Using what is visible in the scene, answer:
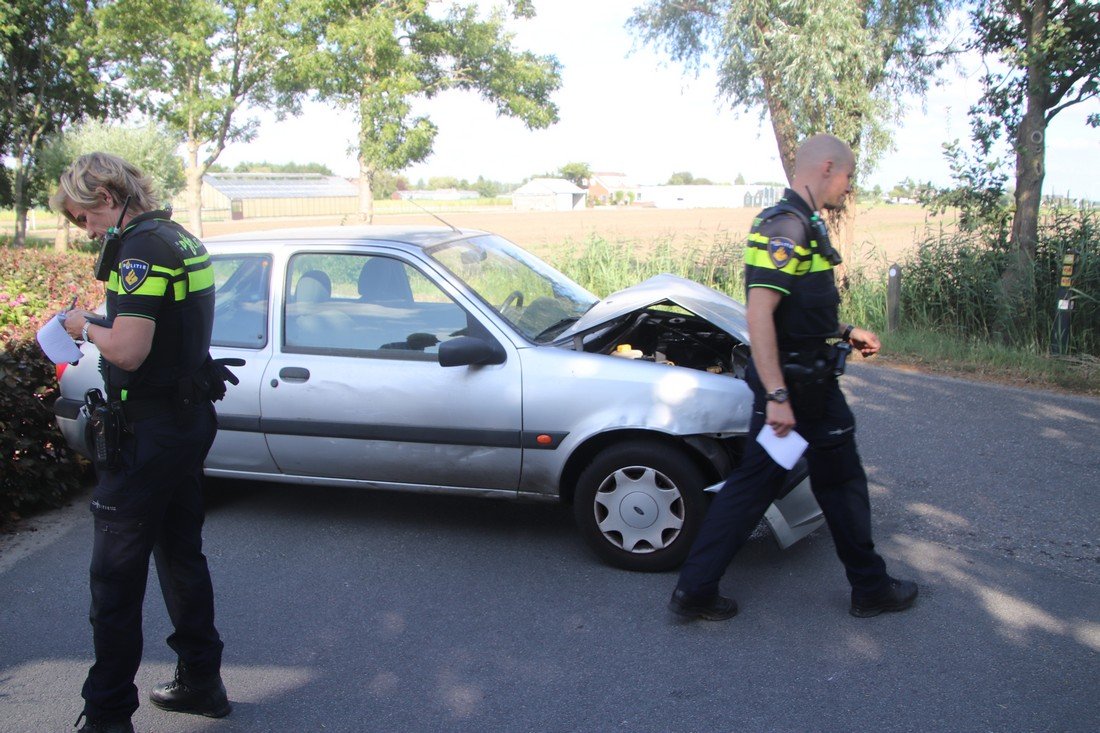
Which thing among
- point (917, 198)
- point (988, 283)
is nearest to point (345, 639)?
point (988, 283)

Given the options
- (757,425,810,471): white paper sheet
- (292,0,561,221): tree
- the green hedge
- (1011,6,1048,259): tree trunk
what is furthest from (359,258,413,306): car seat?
(292,0,561,221): tree

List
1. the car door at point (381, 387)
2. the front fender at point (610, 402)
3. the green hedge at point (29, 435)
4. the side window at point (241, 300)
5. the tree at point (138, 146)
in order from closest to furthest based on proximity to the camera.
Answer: the front fender at point (610, 402) < the car door at point (381, 387) < the side window at point (241, 300) < the green hedge at point (29, 435) < the tree at point (138, 146)

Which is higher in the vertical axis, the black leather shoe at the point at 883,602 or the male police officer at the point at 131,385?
the male police officer at the point at 131,385

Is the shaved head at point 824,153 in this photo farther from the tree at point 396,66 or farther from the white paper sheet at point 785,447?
the tree at point 396,66

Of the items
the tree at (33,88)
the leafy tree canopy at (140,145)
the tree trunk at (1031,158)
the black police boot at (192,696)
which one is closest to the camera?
the black police boot at (192,696)

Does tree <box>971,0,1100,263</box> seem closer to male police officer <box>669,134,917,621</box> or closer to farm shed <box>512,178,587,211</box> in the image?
male police officer <box>669,134,917,621</box>

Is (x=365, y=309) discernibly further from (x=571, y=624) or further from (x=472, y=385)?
(x=571, y=624)

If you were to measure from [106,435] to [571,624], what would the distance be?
1.96 meters

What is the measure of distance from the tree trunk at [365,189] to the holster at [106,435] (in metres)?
13.6

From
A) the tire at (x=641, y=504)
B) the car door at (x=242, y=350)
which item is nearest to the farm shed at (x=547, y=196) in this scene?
the car door at (x=242, y=350)

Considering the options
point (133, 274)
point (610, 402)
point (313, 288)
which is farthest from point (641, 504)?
A: point (133, 274)

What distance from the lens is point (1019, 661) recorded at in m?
3.35

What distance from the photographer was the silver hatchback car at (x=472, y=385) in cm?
406

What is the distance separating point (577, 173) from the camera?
126250mm
